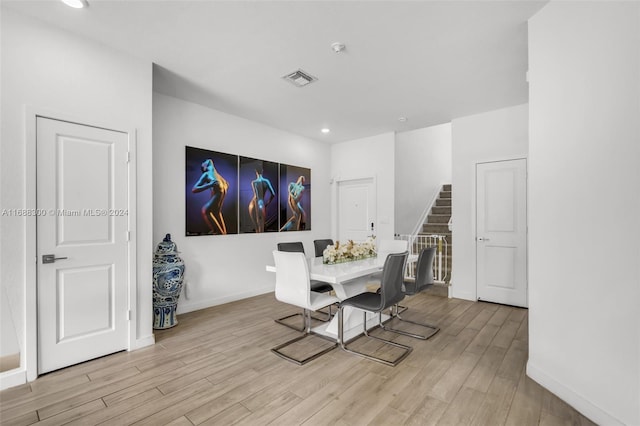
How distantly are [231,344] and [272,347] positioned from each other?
1.40 feet

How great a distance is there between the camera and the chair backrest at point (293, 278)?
2.68 m

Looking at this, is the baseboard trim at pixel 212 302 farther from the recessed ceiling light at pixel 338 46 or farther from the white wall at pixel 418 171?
the recessed ceiling light at pixel 338 46

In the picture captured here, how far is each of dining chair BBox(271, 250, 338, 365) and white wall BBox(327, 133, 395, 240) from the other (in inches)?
115

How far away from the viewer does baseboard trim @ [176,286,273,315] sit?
3.94m

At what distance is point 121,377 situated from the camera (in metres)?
2.38

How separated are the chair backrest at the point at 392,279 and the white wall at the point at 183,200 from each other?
2.58 m

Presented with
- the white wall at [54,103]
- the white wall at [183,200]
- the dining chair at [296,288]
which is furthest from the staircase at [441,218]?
the white wall at [54,103]

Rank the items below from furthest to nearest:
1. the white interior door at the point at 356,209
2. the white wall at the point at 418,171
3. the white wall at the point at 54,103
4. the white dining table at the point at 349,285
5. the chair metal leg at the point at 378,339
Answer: the white wall at the point at 418,171
the white interior door at the point at 356,209
the white dining table at the point at 349,285
the chair metal leg at the point at 378,339
the white wall at the point at 54,103

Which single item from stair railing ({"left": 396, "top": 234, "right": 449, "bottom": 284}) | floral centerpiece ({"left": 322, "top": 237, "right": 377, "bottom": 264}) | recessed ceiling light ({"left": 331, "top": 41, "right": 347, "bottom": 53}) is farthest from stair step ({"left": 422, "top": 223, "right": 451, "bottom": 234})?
recessed ceiling light ({"left": 331, "top": 41, "right": 347, "bottom": 53})

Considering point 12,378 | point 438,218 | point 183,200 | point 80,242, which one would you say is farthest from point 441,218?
point 12,378

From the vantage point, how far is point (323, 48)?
107 inches

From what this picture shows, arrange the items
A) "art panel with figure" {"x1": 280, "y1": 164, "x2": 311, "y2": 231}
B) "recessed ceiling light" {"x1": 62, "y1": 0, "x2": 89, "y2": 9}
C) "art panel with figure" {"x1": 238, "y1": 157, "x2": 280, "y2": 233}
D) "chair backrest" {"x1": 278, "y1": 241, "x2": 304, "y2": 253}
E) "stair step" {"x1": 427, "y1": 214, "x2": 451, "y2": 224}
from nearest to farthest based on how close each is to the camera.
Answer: "recessed ceiling light" {"x1": 62, "y1": 0, "x2": 89, "y2": 9}, "chair backrest" {"x1": 278, "y1": 241, "x2": 304, "y2": 253}, "art panel with figure" {"x1": 238, "y1": 157, "x2": 280, "y2": 233}, "art panel with figure" {"x1": 280, "y1": 164, "x2": 311, "y2": 231}, "stair step" {"x1": 427, "y1": 214, "x2": 451, "y2": 224}

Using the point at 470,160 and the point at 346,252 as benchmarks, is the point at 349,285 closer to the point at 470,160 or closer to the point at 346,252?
the point at 346,252

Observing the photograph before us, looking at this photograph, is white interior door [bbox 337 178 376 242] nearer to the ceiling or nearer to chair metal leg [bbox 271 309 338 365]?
the ceiling
